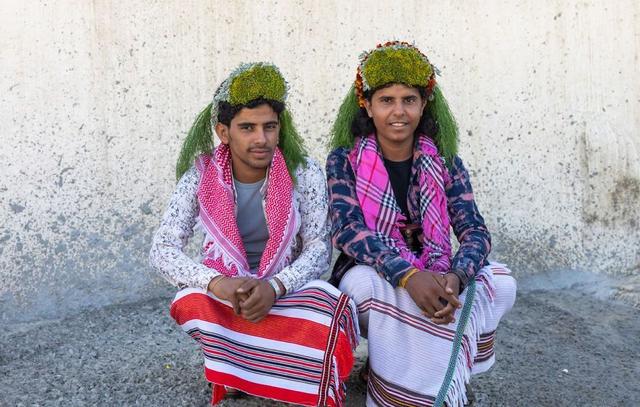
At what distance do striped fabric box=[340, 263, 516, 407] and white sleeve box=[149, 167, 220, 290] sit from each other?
65cm

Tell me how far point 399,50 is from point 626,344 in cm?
229

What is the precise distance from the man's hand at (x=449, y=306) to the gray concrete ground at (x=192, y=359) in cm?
62

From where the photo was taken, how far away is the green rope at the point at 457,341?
2.91 metres

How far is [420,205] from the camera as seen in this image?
130 inches

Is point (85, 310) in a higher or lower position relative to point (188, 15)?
lower

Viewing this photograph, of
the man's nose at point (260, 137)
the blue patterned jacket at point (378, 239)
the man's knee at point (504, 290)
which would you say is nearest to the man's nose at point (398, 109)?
the blue patterned jacket at point (378, 239)

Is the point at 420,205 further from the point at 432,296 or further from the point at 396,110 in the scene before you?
the point at 432,296

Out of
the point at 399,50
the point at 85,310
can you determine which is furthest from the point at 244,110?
the point at 85,310

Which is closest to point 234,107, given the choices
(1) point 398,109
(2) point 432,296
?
(1) point 398,109

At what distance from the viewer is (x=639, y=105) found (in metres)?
5.12

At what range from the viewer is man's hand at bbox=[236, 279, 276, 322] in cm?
288

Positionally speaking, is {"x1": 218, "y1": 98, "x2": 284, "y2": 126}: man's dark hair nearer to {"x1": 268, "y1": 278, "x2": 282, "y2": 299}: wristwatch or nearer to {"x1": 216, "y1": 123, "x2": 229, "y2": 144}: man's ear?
{"x1": 216, "y1": 123, "x2": 229, "y2": 144}: man's ear

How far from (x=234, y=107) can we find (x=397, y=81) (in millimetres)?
713

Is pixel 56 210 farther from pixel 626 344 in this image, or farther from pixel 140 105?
pixel 626 344
